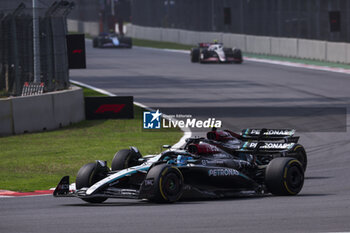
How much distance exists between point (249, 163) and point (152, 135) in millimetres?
7759

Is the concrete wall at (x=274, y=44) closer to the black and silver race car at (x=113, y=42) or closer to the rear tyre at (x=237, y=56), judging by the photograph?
the rear tyre at (x=237, y=56)

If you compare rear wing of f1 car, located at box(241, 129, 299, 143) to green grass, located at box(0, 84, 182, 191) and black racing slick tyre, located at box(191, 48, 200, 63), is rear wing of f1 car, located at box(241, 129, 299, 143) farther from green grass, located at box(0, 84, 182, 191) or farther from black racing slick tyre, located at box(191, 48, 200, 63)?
black racing slick tyre, located at box(191, 48, 200, 63)

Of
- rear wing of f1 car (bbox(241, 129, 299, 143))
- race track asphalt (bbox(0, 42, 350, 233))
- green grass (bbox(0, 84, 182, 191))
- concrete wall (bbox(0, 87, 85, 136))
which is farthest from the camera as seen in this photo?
concrete wall (bbox(0, 87, 85, 136))

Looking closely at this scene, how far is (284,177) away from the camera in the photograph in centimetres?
1143

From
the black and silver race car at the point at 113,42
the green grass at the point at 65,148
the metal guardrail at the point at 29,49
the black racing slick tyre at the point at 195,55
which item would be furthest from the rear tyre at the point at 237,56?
the metal guardrail at the point at 29,49

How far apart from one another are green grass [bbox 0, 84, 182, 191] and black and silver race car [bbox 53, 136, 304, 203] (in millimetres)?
2037

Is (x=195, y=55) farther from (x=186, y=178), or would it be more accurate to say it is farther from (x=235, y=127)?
(x=186, y=178)

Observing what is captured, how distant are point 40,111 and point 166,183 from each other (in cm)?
1019

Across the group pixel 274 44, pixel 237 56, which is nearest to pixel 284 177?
pixel 237 56

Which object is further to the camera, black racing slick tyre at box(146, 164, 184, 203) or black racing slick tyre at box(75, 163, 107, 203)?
black racing slick tyre at box(75, 163, 107, 203)

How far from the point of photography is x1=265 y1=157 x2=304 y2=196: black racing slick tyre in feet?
37.6

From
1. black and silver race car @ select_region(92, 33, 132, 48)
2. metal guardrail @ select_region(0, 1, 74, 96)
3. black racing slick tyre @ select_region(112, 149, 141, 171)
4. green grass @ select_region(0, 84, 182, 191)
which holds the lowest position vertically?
green grass @ select_region(0, 84, 182, 191)

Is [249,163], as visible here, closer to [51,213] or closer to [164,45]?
[51,213]

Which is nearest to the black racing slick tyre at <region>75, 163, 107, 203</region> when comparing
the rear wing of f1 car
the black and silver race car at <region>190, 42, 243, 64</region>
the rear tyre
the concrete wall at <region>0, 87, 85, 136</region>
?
→ the rear wing of f1 car
